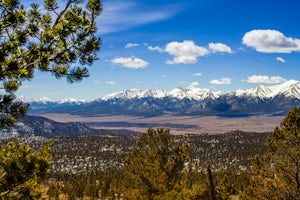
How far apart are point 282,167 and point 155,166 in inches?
667

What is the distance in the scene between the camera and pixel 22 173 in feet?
39.3

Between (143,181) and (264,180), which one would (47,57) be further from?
(143,181)

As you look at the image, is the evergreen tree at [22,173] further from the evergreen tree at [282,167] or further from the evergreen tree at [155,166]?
the evergreen tree at [155,166]

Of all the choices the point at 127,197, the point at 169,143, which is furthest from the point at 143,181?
the point at 169,143

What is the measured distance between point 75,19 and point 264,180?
1932 cm

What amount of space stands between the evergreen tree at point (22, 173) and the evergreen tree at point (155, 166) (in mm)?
27639

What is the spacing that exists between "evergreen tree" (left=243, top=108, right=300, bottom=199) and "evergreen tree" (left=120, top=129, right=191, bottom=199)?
13.1 m

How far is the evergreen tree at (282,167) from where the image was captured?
2516 cm

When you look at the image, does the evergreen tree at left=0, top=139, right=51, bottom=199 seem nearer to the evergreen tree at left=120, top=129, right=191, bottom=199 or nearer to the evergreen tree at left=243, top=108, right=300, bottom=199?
the evergreen tree at left=243, top=108, right=300, bottom=199

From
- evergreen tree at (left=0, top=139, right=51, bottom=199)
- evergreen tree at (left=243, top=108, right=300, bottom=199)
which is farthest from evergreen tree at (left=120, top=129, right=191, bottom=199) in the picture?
evergreen tree at (left=0, top=139, right=51, bottom=199)

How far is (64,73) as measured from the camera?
1180cm

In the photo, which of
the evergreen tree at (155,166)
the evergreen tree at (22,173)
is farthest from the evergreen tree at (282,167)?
Result: the evergreen tree at (22,173)

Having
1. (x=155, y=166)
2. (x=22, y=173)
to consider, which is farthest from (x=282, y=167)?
(x=22, y=173)

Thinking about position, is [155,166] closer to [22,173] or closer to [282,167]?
[282,167]
